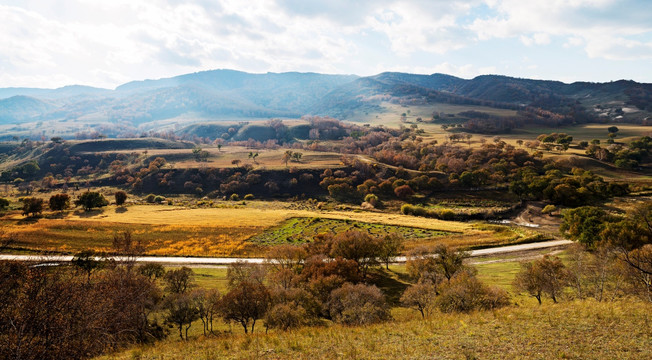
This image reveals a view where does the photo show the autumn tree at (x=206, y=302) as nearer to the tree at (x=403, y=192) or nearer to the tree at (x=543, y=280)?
the tree at (x=543, y=280)

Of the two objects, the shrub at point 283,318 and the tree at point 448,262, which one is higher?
the shrub at point 283,318

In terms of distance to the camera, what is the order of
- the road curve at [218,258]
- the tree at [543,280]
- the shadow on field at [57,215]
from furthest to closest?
the shadow on field at [57,215], the road curve at [218,258], the tree at [543,280]

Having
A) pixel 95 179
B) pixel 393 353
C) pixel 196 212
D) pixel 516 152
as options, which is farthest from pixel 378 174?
pixel 95 179

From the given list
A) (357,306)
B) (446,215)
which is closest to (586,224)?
(446,215)

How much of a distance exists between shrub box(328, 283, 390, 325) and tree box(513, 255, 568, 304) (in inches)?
692

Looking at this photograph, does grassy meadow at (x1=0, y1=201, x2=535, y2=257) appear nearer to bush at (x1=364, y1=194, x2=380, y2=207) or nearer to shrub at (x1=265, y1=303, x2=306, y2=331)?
bush at (x1=364, y1=194, x2=380, y2=207)

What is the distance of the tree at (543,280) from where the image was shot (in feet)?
110

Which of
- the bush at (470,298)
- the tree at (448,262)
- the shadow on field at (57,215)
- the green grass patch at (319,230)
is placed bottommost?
the green grass patch at (319,230)

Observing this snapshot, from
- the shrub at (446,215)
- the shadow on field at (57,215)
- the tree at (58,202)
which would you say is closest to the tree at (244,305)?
the shrub at (446,215)

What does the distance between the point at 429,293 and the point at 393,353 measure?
18.1m

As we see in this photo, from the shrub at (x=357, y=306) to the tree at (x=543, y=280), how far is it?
57.7 ft

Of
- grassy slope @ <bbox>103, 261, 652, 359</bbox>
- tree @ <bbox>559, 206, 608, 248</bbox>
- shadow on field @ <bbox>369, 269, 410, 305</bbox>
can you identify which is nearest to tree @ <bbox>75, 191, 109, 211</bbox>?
shadow on field @ <bbox>369, 269, 410, 305</bbox>

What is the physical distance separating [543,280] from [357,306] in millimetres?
22007

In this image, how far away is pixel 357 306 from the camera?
29.8 m
